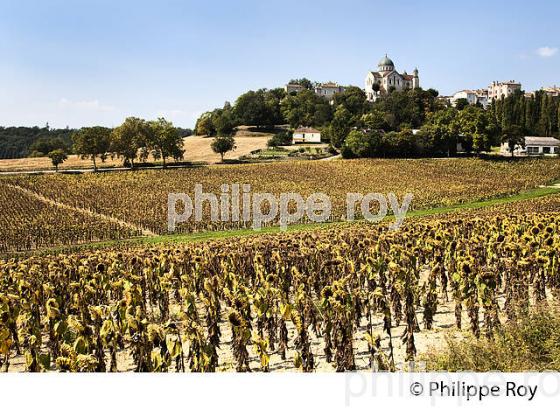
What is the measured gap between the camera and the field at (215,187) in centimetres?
3791

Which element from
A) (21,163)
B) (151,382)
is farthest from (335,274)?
(21,163)

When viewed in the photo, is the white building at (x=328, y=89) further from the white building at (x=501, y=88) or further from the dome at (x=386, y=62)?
the white building at (x=501, y=88)

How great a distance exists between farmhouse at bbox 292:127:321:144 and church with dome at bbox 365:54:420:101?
4418 cm

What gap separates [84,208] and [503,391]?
4558 centimetres

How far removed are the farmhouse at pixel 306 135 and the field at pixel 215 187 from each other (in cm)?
2716

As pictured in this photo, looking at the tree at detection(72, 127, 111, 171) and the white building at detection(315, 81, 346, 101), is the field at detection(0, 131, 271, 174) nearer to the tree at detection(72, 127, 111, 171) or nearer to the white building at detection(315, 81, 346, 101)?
the tree at detection(72, 127, 111, 171)

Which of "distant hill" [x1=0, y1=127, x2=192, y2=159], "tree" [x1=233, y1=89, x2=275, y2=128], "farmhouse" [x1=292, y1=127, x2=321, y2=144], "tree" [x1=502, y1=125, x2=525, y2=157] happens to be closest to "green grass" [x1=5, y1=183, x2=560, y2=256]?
"tree" [x1=502, y1=125, x2=525, y2=157]

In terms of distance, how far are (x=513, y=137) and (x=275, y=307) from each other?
79507 mm

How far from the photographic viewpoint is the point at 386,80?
495 ft

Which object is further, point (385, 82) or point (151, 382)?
point (385, 82)

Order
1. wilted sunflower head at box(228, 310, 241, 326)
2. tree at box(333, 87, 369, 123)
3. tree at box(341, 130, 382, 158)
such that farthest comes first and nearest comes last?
tree at box(333, 87, 369, 123) → tree at box(341, 130, 382, 158) → wilted sunflower head at box(228, 310, 241, 326)

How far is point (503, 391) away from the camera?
7613 mm

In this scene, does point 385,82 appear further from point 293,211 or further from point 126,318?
point 126,318

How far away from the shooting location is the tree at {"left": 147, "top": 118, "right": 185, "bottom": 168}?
3169 inches
